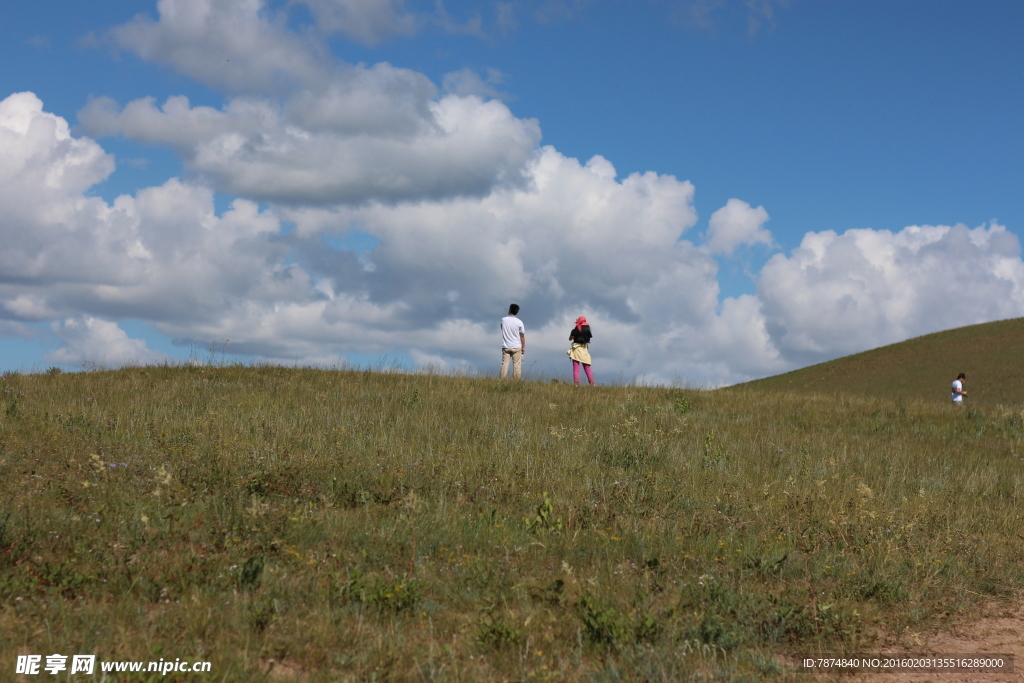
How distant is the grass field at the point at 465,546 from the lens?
175 inches

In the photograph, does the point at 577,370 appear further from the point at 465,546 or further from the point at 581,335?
the point at 465,546

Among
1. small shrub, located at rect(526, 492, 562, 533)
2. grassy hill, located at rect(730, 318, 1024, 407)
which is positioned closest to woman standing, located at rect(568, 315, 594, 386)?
small shrub, located at rect(526, 492, 562, 533)

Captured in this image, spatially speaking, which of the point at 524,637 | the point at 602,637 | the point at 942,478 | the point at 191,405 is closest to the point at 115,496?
the point at 524,637

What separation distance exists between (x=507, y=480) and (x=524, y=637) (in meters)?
3.17

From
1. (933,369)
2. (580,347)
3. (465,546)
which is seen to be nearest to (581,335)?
(580,347)

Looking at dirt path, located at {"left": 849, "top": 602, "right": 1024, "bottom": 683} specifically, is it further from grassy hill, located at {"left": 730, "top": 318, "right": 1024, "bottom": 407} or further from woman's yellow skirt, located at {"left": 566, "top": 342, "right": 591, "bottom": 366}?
grassy hill, located at {"left": 730, "top": 318, "right": 1024, "bottom": 407}

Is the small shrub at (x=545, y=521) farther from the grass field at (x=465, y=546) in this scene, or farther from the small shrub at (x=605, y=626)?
the small shrub at (x=605, y=626)

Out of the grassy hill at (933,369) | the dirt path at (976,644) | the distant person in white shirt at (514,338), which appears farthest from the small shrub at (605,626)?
the grassy hill at (933,369)

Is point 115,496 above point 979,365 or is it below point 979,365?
below

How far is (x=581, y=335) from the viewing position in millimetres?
20312

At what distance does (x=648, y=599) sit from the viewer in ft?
17.1

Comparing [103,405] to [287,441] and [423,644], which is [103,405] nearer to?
[287,441]

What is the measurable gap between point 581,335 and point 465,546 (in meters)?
14.7

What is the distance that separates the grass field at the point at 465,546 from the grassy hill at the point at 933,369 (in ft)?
93.7
